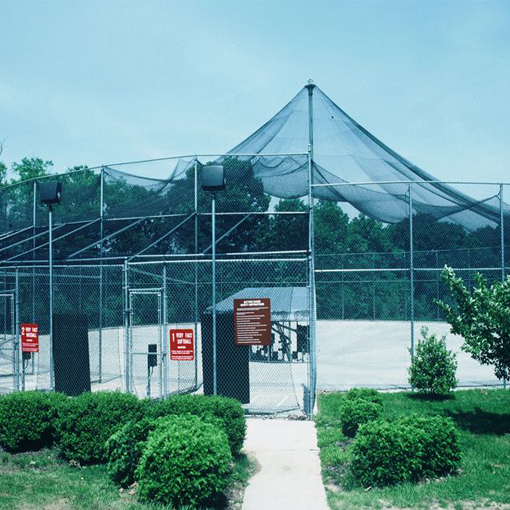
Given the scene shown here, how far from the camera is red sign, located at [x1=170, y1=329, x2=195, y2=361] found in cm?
937

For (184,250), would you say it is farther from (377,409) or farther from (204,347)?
(377,409)

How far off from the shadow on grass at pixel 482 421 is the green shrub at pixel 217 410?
3.49 metres

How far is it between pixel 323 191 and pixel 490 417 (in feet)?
21.8

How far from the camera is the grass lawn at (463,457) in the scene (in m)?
5.52

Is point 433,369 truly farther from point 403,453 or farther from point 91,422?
point 91,422

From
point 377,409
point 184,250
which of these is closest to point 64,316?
point 184,250

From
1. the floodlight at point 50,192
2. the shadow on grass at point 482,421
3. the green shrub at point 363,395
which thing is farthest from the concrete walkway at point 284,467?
the floodlight at point 50,192

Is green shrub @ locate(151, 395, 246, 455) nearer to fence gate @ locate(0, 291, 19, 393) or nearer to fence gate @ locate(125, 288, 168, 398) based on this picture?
fence gate @ locate(125, 288, 168, 398)

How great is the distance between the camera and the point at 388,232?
2723cm

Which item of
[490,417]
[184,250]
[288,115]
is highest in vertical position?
[288,115]

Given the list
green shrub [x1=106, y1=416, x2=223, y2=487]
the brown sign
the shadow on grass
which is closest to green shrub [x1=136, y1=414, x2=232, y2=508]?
green shrub [x1=106, y1=416, x2=223, y2=487]

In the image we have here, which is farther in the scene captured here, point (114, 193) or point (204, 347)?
point (114, 193)

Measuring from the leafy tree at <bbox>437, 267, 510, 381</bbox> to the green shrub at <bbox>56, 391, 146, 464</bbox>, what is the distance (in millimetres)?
4803

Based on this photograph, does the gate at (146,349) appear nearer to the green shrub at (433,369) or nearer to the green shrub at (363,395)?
the green shrub at (363,395)
